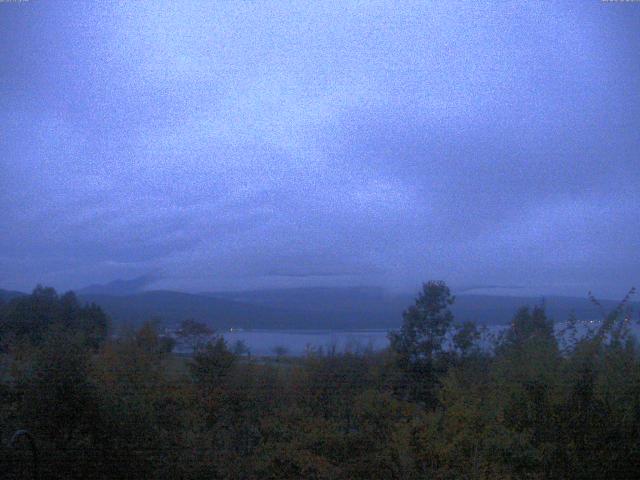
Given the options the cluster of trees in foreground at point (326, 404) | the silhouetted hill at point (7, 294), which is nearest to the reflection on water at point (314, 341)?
the cluster of trees in foreground at point (326, 404)

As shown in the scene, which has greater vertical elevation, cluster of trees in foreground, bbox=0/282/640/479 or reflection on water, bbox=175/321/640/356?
reflection on water, bbox=175/321/640/356

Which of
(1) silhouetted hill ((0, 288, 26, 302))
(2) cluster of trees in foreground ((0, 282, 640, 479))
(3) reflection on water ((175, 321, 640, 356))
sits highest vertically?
(1) silhouetted hill ((0, 288, 26, 302))

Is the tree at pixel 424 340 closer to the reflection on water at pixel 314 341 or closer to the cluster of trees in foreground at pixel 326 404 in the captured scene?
the cluster of trees in foreground at pixel 326 404

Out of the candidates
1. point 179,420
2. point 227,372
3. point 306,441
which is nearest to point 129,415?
point 179,420

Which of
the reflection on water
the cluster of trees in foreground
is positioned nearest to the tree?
the cluster of trees in foreground

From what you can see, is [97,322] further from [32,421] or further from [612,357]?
[612,357]

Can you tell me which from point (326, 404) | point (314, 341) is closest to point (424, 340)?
point (314, 341)

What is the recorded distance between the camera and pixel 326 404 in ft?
32.9

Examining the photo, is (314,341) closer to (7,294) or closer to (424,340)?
(424,340)

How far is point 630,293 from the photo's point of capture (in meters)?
8.21

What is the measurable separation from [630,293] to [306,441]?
5.16 meters

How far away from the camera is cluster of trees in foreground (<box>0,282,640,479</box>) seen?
25.5 feet

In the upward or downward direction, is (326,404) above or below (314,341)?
below

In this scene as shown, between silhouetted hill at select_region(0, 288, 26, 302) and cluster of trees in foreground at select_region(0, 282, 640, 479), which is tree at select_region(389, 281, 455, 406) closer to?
cluster of trees in foreground at select_region(0, 282, 640, 479)
